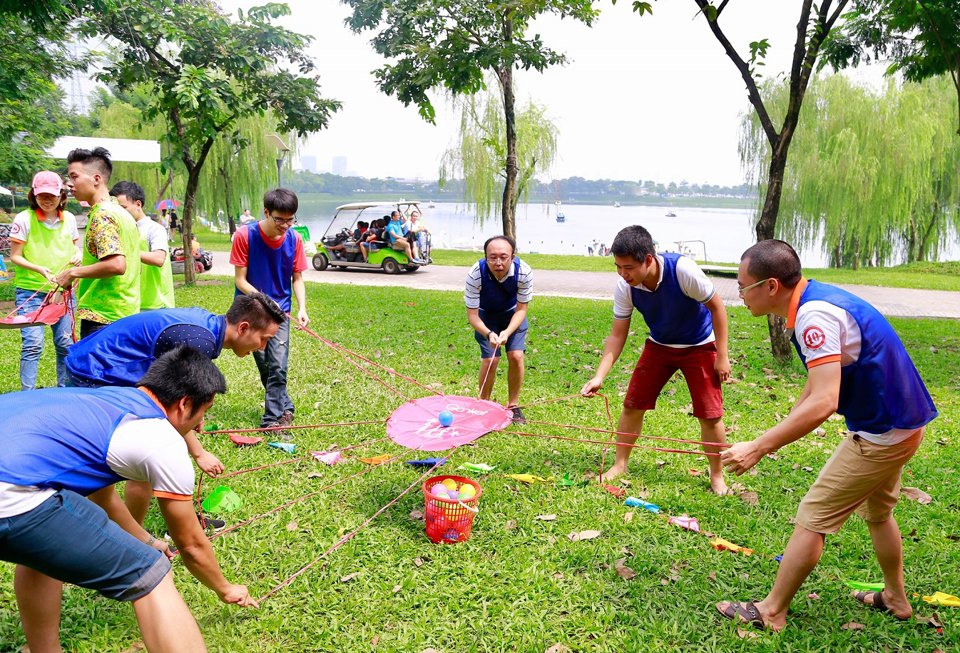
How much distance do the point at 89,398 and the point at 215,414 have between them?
3.74 metres

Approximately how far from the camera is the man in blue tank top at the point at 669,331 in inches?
155

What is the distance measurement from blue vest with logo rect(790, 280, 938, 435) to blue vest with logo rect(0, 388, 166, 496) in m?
2.61

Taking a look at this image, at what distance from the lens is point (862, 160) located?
19000 millimetres

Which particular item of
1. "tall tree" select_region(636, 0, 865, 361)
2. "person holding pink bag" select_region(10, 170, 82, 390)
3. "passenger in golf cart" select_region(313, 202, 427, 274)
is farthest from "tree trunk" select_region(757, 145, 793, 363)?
"passenger in golf cart" select_region(313, 202, 427, 274)

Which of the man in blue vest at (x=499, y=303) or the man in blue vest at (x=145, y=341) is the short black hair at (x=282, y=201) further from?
the man in blue vest at (x=145, y=341)

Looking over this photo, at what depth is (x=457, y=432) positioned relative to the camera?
3.81 m

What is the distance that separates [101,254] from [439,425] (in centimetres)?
229

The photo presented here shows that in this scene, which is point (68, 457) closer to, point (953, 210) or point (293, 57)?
point (293, 57)

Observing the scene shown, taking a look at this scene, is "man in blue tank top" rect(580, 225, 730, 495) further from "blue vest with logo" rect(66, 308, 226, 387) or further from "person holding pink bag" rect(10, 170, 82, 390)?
"person holding pink bag" rect(10, 170, 82, 390)

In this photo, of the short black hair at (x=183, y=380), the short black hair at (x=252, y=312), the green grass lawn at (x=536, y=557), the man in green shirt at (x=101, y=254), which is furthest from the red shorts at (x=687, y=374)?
the man in green shirt at (x=101, y=254)

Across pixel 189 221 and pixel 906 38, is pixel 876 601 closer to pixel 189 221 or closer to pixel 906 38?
pixel 906 38

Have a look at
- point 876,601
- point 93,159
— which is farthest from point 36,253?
point 876,601

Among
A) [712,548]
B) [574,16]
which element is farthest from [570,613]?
A: [574,16]

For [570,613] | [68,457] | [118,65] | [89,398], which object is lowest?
[570,613]
